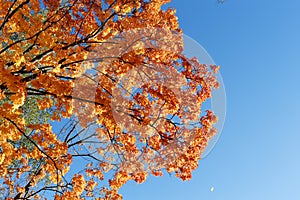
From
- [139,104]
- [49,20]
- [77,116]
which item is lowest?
[139,104]

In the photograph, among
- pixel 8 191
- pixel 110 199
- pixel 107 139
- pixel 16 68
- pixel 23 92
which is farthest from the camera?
pixel 8 191

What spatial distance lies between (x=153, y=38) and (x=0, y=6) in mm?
4677

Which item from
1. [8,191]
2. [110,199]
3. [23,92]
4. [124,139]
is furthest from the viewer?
[8,191]

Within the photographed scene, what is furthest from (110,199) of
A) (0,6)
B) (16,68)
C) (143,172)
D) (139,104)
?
(0,6)

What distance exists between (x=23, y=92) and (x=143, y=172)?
226 inches

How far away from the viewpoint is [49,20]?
10.6 metres

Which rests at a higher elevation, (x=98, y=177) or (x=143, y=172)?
(x=98, y=177)

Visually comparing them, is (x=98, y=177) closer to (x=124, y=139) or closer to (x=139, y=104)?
(x=124, y=139)

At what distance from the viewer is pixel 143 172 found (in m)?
12.2

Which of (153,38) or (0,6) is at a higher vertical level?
(0,6)

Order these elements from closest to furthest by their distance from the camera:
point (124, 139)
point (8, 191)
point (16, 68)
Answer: point (16, 68) < point (124, 139) < point (8, 191)

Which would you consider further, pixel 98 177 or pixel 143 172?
pixel 98 177

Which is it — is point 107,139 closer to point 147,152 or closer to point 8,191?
point 147,152

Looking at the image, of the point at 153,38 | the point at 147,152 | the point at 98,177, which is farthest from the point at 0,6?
the point at 98,177
